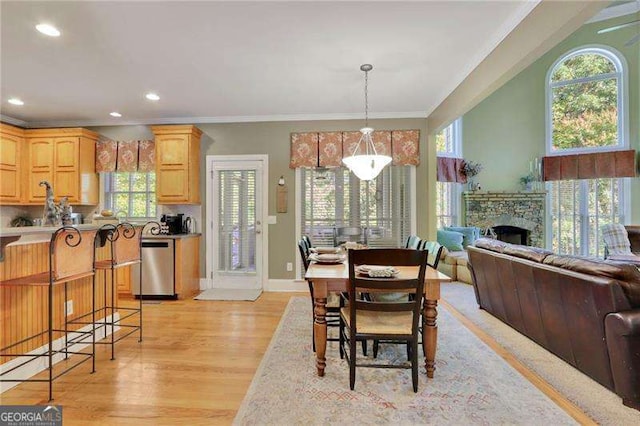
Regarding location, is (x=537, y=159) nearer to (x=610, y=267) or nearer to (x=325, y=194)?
(x=325, y=194)

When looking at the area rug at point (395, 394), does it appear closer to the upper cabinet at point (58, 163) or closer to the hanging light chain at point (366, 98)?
the hanging light chain at point (366, 98)

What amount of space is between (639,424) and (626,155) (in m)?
6.60

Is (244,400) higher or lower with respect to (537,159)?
lower

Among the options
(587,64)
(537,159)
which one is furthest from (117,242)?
(587,64)

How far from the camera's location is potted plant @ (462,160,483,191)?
7.02m

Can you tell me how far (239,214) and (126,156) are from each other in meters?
1.96

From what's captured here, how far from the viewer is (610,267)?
1.92 metres

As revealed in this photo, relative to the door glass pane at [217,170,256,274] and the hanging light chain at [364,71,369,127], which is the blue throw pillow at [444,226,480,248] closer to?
the hanging light chain at [364,71,369,127]

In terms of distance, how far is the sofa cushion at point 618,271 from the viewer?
5.95 feet

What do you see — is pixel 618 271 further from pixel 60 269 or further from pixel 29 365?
pixel 29 365

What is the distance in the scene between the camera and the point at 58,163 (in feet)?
15.0

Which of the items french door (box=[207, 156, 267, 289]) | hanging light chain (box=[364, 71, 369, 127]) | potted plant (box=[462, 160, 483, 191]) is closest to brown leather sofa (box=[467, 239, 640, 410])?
hanging light chain (box=[364, 71, 369, 127])

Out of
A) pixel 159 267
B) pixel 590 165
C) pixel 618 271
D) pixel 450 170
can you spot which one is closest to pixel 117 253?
pixel 159 267

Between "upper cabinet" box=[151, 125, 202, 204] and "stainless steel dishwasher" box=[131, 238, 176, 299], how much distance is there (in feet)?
2.22
